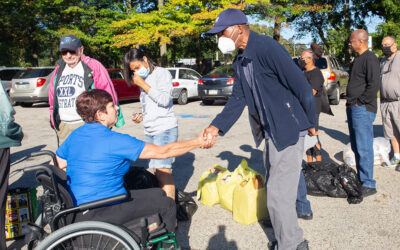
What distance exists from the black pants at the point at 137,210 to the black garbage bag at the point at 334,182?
2483 millimetres

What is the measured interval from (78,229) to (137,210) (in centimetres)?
53

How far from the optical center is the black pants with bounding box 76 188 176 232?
8.30 ft

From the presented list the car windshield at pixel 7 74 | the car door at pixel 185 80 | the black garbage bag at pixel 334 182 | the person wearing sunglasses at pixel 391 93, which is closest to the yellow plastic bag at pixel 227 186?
the black garbage bag at pixel 334 182

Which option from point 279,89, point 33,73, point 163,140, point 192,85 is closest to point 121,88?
point 192,85

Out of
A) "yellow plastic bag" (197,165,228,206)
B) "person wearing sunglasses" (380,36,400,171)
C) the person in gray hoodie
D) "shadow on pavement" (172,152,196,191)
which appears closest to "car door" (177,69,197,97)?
"shadow on pavement" (172,152,196,191)

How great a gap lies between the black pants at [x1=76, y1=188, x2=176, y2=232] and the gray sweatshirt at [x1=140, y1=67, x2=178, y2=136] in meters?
1.08

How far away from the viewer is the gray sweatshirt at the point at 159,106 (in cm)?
380

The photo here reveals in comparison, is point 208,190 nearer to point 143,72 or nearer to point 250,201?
point 250,201

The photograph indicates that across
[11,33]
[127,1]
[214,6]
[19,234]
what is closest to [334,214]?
[19,234]

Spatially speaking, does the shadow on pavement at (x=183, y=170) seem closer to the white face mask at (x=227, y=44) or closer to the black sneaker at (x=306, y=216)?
the black sneaker at (x=306, y=216)

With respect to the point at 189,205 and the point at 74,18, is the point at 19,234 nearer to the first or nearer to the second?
the point at 189,205

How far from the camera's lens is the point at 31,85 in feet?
50.0

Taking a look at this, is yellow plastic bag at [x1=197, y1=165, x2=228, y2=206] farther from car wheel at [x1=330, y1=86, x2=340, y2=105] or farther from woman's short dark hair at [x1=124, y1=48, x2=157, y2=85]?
car wheel at [x1=330, y1=86, x2=340, y2=105]

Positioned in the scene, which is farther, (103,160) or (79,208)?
(103,160)
